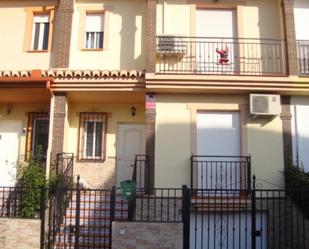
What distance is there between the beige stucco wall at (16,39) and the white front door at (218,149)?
517 cm

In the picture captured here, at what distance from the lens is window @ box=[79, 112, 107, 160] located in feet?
40.7

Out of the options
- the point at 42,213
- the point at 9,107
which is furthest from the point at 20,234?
the point at 9,107

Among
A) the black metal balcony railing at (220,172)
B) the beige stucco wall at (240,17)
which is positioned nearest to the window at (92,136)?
the black metal balcony railing at (220,172)

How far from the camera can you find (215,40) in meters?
12.4

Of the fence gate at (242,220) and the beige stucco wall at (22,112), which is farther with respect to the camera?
the beige stucco wall at (22,112)

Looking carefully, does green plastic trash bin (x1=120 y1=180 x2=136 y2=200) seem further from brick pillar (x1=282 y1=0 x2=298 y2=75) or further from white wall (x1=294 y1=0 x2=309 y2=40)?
white wall (x1=294 y1=0 x2=309 y2=40)

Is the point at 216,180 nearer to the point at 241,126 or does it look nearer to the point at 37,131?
the point at 241,126

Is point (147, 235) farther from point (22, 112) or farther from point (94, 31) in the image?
point (94, 31)

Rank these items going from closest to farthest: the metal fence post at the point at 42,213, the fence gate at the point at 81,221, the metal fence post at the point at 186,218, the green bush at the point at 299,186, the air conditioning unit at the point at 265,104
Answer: the metal fence post at the point at 186,218 < the metal fence post at the point at 42,213 < the fence gate at the point at 81,221 < the green bush at the point at 299,186 < the air conditioning unit at the point at 265,104

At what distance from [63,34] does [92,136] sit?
310cm

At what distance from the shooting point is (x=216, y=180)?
36.2 feet

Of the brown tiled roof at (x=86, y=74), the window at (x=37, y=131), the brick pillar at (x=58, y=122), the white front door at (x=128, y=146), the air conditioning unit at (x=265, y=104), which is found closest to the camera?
the air conditioning unit at (x=265, y=104)

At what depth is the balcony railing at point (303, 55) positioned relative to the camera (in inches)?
466

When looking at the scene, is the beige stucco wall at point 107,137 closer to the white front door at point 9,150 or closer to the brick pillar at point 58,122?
the brick pillar at point 58,122
